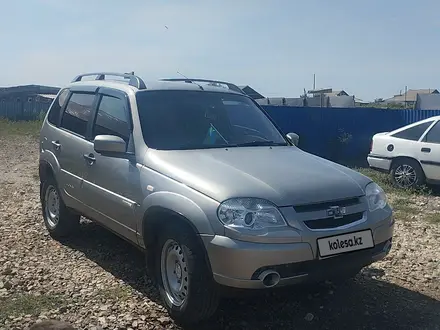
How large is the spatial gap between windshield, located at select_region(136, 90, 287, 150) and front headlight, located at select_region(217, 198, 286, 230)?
3.32ft

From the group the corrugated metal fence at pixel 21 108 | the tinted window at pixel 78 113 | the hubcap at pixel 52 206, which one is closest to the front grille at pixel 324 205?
the tinted window at pixel 78 113

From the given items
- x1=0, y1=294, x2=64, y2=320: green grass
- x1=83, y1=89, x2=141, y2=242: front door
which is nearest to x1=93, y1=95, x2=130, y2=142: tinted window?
x1=83, y1=89, x2=141, y2=242: front door

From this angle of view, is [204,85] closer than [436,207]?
Yes

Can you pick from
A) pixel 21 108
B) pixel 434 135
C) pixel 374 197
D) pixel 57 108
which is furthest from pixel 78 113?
pixel 21 108

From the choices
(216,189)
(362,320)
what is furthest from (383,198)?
(216,189)

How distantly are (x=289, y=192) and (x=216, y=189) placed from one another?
0.48 metres

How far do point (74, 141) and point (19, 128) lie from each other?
21.4 metres

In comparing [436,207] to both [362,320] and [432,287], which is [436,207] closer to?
[432,287]

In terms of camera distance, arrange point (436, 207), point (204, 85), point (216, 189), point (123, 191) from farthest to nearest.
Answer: point (436, 207)
point (204, 85)
point (123, 191)
point (216, 189)

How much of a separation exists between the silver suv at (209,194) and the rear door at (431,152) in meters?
4.72

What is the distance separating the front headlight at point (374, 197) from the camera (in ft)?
12.8

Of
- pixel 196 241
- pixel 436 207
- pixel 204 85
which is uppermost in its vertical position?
pixel 204 85

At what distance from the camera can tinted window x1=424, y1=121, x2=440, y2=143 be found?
360 inches

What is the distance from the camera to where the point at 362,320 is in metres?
3.94
